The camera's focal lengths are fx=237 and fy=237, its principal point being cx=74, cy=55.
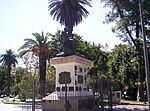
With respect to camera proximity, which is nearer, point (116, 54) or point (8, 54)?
point (116, 54)

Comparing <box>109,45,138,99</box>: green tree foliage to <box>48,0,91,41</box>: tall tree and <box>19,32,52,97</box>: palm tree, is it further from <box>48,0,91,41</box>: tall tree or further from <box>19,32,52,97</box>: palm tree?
<box>48,0,91,41</box>: tall tree

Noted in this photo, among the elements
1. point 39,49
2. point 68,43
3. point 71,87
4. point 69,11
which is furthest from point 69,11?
point 39,49

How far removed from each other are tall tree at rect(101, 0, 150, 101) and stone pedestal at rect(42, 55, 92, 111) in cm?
1418

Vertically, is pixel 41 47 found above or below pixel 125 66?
above

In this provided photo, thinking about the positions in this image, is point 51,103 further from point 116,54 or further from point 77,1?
point 116,54

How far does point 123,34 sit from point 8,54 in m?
55.8

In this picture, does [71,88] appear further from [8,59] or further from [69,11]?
[8,59]

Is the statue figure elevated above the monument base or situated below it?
above

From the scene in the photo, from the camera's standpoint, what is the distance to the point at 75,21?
21.0 metres

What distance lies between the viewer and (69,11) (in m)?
20.3

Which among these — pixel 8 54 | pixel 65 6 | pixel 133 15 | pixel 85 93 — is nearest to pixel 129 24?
pixel 133 15

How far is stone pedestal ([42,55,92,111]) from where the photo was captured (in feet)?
50.6

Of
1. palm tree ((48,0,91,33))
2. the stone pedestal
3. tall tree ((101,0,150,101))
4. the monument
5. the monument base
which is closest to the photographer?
the monument base

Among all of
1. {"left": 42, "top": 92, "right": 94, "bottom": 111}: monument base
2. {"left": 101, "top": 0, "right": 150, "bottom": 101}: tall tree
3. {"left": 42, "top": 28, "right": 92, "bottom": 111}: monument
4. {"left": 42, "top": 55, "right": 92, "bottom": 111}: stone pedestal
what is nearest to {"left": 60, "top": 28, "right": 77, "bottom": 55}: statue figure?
{"left": 42, "top": 28, "right": 92, "bottom": 111}: monument
